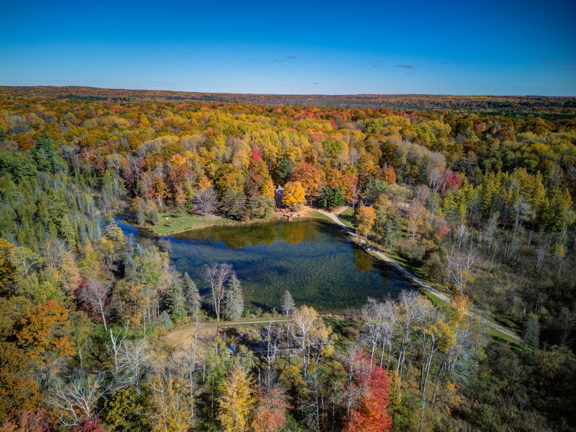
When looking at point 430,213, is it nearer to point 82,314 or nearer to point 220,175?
point 220,175

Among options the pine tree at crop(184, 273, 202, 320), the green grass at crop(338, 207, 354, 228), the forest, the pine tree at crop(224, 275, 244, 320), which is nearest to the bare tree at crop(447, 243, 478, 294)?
the forest

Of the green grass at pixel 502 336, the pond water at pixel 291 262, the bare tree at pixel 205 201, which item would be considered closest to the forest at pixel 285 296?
the bare tree at pixel 205 201

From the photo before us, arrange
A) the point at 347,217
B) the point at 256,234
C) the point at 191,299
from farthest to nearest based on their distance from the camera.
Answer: the point at 347,217 → the point at 256,234 → the point at 191,299

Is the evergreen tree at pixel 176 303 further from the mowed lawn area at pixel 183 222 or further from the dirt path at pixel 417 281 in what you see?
the dirt path at pixel 417 281

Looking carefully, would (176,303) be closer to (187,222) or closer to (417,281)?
(417,281)

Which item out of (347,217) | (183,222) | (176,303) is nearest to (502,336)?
(176,303)
